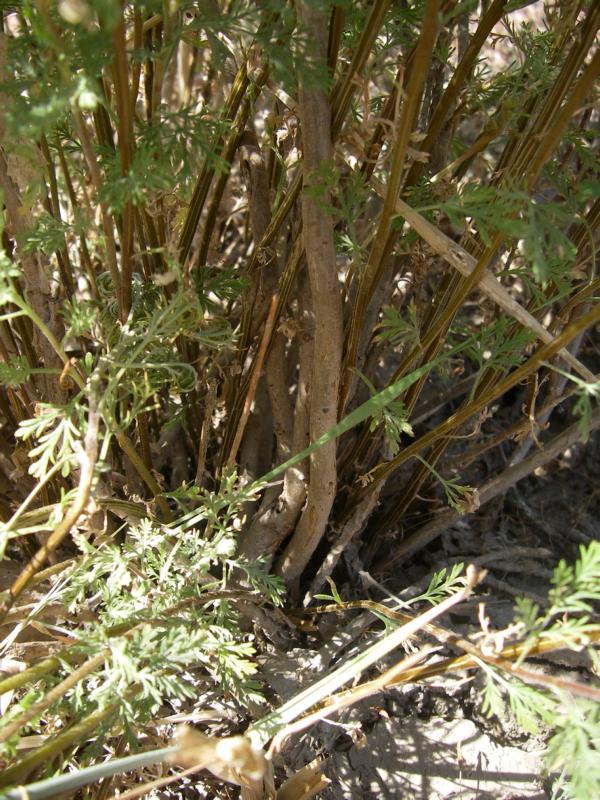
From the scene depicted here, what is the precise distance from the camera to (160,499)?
2.92 feet

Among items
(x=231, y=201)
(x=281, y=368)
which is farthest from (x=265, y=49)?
(x=231, y=201)

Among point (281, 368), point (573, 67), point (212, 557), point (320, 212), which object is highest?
point (573, 67)

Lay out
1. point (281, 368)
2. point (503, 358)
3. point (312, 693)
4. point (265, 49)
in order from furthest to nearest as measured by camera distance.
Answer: point (281, 368), point (503, 358), point (312, 693), point (265, 49)

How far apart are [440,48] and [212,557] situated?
68 cm

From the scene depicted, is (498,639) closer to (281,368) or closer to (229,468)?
(229,468)

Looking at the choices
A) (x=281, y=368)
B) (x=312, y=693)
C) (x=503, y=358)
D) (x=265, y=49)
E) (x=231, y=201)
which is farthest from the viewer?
(x=231, y=201)

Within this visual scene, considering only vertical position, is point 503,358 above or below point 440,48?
below

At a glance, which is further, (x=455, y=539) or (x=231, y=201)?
(x=231, y=201)

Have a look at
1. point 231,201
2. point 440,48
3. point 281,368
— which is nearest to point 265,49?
point 440,48

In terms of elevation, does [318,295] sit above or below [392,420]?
above

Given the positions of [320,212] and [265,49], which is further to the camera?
[320,212]

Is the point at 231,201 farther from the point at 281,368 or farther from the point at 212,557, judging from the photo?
the point at 212,557

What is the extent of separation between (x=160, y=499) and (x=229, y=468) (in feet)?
0.34

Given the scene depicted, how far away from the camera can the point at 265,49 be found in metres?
0.62
